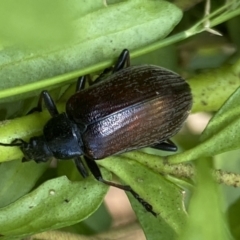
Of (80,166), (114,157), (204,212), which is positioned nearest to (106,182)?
(114,157)

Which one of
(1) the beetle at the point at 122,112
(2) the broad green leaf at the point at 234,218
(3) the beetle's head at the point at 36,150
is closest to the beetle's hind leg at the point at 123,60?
(1) the beetle at the point at 122,112

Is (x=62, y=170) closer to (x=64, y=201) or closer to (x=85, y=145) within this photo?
(x=85, y=145)

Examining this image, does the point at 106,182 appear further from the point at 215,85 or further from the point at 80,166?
the point at 215,85

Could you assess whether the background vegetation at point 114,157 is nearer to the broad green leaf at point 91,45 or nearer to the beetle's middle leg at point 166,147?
the broad green leaf at point 91,45

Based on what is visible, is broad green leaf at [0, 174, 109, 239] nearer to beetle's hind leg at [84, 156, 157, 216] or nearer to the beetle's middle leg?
beetle's hind leg at [84, 156, 157, 216]

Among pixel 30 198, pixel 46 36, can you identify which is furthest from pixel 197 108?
pixel 46 36

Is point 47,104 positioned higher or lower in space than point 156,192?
higher
